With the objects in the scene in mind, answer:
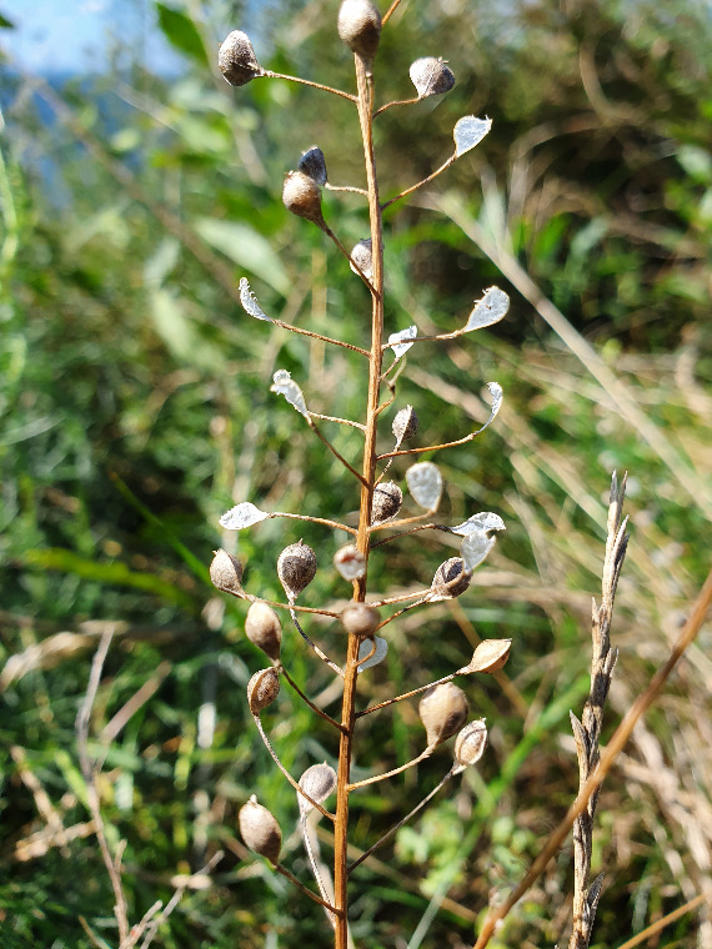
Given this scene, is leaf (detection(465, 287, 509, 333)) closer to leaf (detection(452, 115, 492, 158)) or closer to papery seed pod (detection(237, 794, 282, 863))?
leaf (detection(452, 115, 492, 158))

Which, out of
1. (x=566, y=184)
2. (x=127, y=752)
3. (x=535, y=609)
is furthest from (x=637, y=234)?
(x=127, y=752)

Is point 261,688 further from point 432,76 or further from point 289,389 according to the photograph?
point 432,76

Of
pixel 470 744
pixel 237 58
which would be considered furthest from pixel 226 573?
pixel 237 58

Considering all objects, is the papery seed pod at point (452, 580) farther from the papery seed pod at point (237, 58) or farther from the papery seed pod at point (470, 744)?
the papery seed pod at point (237, 58)

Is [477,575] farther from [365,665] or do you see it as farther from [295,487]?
[365,665]

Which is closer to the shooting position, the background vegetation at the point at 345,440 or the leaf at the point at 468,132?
the leaf at the point at 468,132

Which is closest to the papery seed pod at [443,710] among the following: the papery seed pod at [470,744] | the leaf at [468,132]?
the papery seed pod at [470,744]
